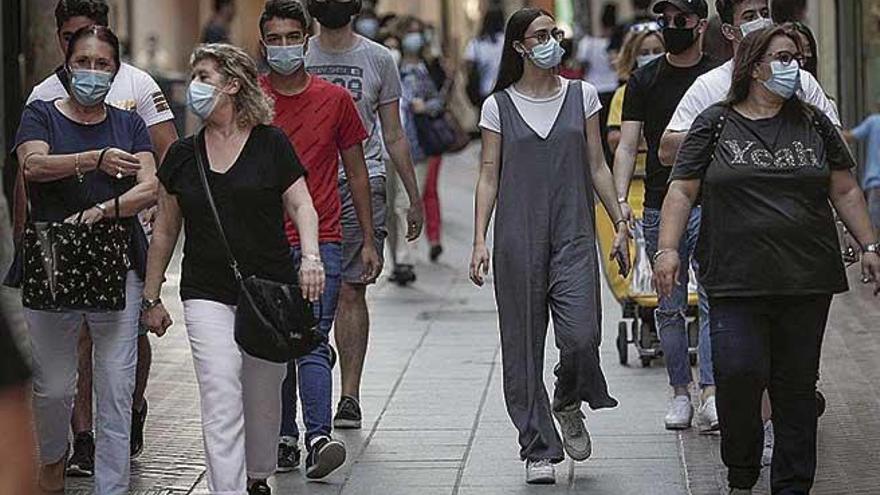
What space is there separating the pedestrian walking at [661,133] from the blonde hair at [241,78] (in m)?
2.34

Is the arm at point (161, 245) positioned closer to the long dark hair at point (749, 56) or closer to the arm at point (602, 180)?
the arm at point (602, 180)

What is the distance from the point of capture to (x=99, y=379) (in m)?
7.66

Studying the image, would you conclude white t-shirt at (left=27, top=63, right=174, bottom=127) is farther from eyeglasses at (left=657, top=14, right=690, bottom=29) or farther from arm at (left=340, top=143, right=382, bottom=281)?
eyeglasses at (left=657, top=14, right=690, bottom=29)

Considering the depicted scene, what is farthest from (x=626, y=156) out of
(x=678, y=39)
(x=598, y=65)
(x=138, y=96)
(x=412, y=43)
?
(x=598, y=65)

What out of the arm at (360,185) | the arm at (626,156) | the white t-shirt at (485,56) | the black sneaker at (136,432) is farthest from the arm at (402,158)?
the white t-shirt at (485,56)

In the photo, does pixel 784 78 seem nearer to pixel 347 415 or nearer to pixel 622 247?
pixel 622 247

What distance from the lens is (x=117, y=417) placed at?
25.0 ft

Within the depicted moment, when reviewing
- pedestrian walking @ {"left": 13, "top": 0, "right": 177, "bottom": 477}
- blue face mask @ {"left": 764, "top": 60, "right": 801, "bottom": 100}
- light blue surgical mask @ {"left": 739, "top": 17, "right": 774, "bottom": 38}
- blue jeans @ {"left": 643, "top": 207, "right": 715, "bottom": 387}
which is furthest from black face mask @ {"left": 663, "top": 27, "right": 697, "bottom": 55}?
pedestrian walking @ {"left": 13, "top": 0, "right": 177, "bottom": 477}

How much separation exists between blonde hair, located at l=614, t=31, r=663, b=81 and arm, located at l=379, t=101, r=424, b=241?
1836mm

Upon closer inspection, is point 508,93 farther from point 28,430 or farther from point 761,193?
point 28,430

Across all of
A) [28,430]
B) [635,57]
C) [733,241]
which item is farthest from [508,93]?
[28,430]

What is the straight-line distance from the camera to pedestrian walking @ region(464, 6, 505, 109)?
22.7 metres

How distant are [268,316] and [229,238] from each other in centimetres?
32

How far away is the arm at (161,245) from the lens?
7.33 metres
